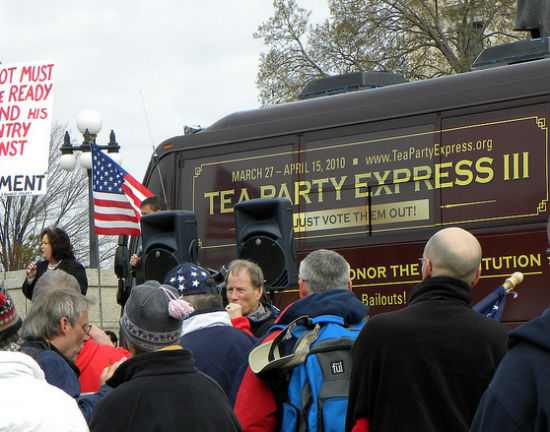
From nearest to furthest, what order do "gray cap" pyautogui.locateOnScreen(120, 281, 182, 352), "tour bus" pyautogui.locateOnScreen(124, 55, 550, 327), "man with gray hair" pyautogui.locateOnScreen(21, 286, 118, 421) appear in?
"gray cap" pyautogui.locateOnScreen(120, 281, 182, 352) < "man with gray hair" pyautogui.locateOnScreen(21, 286, 118, 421) < "tour bus" pyautogui.locateOnScreen(124, 55, 550, 327)

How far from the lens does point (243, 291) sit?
6.21 meters

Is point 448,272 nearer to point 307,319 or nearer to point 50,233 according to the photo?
point 307,319

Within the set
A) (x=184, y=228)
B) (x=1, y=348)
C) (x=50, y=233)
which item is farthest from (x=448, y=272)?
(x=50, y=233)

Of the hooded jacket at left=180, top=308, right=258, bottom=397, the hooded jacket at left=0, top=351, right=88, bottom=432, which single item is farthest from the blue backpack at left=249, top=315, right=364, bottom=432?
the hooded jacket at left=0, top=351, right=88, bottom=432

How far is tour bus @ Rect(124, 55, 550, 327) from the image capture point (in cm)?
945

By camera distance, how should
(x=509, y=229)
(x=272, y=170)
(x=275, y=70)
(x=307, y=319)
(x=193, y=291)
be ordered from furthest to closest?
1. (x=275, y=70)
2. (x=272, y=170)
3. (x=509, y=229)
4. (x=193, y=291)
5. (x=307, y=319)

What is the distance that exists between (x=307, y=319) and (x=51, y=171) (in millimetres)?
32170

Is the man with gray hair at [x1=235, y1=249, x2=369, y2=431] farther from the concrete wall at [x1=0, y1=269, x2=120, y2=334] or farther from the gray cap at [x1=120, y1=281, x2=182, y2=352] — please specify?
the concrete wall at [x1=0, y1=269, x2=120, y2=334]

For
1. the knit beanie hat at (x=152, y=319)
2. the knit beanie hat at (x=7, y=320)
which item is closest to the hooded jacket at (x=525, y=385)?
the knit beanie hat at (x=152, y=319)

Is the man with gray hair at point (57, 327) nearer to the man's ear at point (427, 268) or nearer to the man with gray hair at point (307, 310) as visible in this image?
the man with gray hair at point (307, 310)

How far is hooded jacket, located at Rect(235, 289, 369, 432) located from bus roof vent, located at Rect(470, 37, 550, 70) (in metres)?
6.42

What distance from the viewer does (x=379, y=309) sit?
1022cm

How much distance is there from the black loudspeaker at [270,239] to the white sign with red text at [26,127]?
1751mm

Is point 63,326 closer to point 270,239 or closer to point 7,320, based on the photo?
point 7,320
